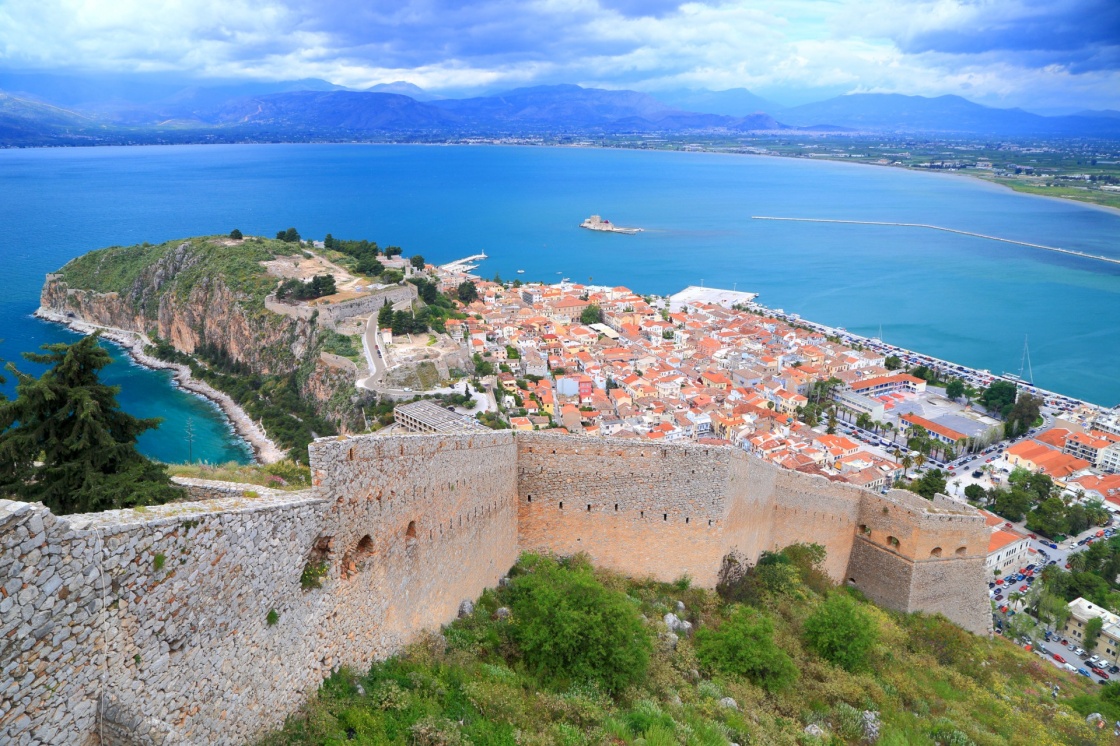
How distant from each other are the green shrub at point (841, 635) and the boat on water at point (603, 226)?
99.3m

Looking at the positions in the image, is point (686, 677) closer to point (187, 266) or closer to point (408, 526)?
point (408, 526)

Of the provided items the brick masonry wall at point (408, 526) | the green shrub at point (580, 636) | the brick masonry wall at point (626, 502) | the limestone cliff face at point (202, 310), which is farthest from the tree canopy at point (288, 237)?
the green shrub at point (580, 636)

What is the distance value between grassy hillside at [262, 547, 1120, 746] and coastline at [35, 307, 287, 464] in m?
17.7

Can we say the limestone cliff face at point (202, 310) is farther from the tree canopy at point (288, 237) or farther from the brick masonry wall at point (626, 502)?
the brick masonry wall at point (626, 502)

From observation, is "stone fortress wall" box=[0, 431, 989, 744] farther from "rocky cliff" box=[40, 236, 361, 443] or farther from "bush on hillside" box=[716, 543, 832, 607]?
"rocky cliff" box=[40, 236, 361, 443]

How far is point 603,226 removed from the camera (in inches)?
4370

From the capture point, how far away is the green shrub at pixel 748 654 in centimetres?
1087

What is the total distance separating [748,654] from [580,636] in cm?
333

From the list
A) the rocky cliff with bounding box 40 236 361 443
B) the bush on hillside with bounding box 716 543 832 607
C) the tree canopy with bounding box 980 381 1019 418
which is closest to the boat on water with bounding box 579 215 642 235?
the rocky cliff with bounding box 40 236 361 443

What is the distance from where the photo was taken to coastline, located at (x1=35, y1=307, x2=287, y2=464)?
117 ft

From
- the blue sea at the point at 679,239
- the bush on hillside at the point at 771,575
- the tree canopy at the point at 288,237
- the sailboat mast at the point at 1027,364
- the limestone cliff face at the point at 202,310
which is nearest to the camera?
the bush on hillside at the point at 771,575

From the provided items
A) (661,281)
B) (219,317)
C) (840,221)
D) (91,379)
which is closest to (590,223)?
(661,281)

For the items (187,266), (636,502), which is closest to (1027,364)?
(636,502)

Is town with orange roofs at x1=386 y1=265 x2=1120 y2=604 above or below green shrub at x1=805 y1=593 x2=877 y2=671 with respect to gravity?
below
